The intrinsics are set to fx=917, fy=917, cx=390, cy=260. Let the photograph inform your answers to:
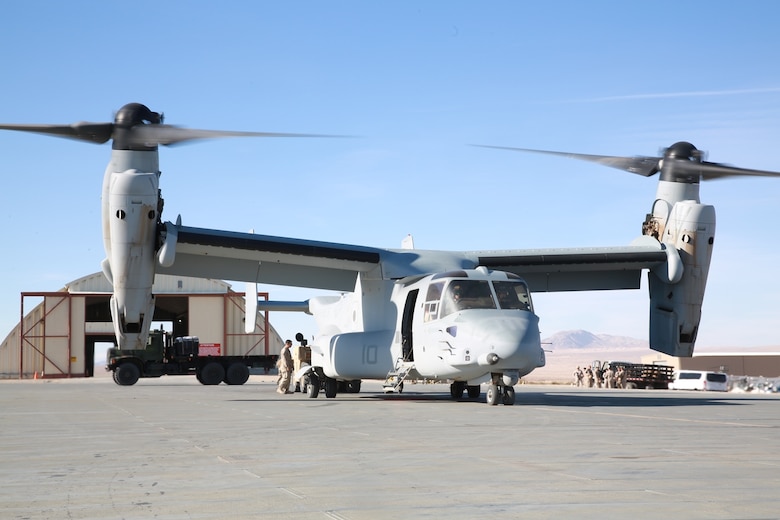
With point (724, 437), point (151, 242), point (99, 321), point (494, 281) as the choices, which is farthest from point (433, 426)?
point (99, 321)

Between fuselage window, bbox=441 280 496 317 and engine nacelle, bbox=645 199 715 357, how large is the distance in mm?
6718

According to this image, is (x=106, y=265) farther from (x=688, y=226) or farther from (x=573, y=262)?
(x=688, y=226)

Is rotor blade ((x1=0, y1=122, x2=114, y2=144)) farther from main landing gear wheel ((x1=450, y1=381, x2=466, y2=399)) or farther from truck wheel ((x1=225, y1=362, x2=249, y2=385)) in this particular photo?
truck wheel ((x1=225, y1=362, x2=249, y2=385))

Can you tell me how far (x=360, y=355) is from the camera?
20.8 m

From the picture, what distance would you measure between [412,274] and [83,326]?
37.2m

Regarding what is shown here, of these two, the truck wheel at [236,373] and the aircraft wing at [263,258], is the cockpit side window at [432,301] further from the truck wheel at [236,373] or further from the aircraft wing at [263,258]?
the truck wheel at [236,373]

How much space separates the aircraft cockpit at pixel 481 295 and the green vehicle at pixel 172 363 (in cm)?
2426

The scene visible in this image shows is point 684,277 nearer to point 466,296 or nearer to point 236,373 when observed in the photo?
point 466,296

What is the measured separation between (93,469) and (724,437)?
6760mm

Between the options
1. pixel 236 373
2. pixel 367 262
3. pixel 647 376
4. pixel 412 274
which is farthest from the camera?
pixel 236 373

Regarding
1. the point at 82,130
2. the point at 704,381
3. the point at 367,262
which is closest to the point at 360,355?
the point at 367,262

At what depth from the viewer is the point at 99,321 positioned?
58.4 m

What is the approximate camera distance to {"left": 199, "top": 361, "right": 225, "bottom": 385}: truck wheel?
40906 millimetres

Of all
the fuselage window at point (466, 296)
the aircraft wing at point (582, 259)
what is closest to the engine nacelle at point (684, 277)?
the aircraft wing at point (582, 259)
